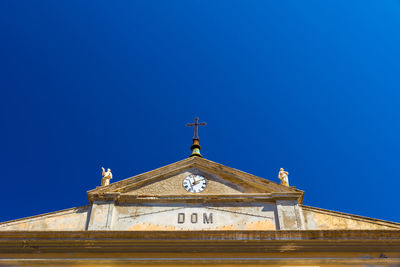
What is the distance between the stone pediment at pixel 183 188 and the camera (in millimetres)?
13430

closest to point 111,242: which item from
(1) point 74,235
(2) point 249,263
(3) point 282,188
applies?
(1) point 74,235

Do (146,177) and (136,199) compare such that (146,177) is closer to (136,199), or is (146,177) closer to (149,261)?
(136,199)

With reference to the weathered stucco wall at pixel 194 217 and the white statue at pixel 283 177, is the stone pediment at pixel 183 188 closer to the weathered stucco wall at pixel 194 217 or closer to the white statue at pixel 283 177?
the weathered stucco wall at pixel 194 217

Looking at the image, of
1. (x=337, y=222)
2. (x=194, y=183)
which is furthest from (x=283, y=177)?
(x=194, y=183)

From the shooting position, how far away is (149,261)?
12.1 metres

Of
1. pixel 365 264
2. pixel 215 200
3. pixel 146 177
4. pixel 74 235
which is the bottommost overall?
pixel 365 264

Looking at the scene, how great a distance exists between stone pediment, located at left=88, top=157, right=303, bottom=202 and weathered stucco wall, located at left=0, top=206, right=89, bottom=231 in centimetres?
59

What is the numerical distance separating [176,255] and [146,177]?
279 centimetres

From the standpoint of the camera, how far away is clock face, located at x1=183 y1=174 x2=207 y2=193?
45.5 ft

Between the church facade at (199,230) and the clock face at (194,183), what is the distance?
47mm

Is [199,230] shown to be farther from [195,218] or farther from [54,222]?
[54,222]

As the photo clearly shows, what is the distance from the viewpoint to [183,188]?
13.9 meters

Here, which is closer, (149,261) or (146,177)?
(149,261)

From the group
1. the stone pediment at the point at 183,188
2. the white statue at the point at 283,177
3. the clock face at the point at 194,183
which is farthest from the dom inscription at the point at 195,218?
the white statue at the point at 283,177
